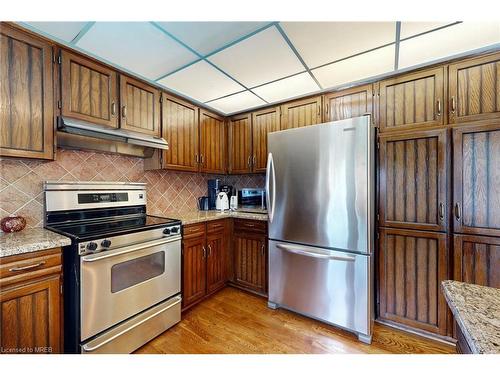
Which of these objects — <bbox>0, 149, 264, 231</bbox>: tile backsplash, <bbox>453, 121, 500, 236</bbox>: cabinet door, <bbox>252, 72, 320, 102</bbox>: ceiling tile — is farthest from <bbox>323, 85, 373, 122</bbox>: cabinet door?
<bbox>0, 149, 264, 231</bbox>: tile backsplash

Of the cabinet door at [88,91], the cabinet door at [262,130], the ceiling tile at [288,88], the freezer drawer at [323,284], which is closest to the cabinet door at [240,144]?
the cabinet door at [262,130]

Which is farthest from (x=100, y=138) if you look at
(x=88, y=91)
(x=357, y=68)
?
(x=357, y=68)

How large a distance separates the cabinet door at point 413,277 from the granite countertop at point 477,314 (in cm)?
116

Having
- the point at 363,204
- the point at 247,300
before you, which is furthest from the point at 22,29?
the point at 247,300

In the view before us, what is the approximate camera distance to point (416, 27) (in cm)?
135

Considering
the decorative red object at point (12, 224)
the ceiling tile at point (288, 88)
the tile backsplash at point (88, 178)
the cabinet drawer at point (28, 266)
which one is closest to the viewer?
the cabinet drawer at point (28, 266)

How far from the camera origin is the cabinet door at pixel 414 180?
5.52 feet

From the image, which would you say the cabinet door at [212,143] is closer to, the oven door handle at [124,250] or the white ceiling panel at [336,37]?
the oven door handle at [124,250]

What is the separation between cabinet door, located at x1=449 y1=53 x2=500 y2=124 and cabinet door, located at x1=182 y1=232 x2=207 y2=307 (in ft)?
7.88

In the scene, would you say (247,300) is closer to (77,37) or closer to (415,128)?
(415,128)

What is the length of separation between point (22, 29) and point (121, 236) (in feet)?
4.75

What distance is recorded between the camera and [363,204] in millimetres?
1671

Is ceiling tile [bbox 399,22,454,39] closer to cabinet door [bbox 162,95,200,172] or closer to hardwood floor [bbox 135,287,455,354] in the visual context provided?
cabinet door [bbox 162,95,200,172]

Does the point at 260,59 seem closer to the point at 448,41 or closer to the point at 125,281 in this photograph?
the point at 448,41
